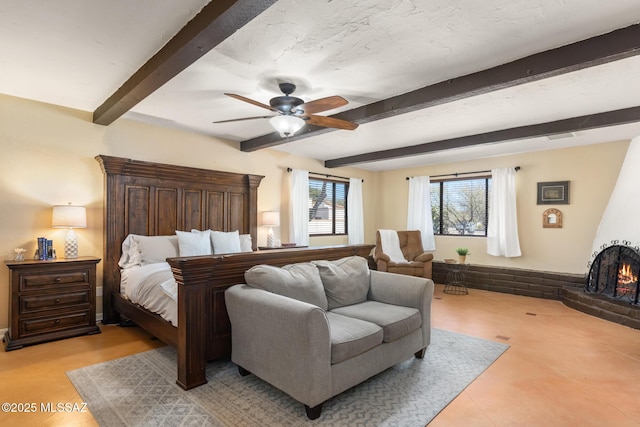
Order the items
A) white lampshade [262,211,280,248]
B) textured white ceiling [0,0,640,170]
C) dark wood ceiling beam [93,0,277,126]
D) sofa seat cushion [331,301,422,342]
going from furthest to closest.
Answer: white lampshade [262,211,280,248], sofa seat cushion [331,301,422,342], textured white ceiling [0,0,640,170], dark wood ceiling beam [93,0,277,126]

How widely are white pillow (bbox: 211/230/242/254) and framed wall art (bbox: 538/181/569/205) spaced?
502 centimetres

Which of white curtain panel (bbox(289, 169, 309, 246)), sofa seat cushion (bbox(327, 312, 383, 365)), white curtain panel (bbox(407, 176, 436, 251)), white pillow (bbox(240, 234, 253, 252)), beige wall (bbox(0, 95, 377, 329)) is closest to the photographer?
sofa seat cushion (bbox(327, 312, 383, 365))

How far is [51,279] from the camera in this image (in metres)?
3.25

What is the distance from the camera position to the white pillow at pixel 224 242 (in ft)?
13.8

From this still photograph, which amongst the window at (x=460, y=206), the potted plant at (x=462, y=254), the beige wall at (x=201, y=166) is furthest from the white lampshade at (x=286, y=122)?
the window at (x=460, y=206)

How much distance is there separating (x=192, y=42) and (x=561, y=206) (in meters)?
5.88

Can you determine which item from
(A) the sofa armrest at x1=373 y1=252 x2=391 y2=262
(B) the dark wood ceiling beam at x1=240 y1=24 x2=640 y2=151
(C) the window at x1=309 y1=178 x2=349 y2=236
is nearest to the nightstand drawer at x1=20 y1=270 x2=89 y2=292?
(B) the dark wood ceiling beam at x1=240 y1=24 x2=640 y2=151

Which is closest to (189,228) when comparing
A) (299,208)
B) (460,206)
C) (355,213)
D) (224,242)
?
(224,242)

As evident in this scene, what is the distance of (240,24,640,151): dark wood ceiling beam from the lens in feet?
6.87

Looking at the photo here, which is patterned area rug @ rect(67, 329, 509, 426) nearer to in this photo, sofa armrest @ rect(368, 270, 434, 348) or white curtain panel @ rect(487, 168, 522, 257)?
sofa armrest @ rect(368, 270, 434, 348)

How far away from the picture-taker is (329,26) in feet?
6.84

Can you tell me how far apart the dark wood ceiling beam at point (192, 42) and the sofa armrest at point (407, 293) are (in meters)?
2.36

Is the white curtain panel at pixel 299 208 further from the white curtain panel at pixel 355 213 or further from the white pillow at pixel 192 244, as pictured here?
the white pillow at pixel 192 244

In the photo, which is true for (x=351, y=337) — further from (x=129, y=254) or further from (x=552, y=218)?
(x=552, y=218)
